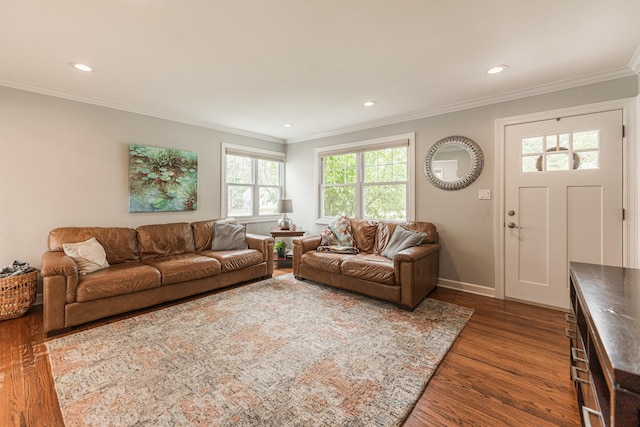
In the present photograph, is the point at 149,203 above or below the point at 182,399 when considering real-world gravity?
above

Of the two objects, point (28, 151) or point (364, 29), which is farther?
point (28, 151)

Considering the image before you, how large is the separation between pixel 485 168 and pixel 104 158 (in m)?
4.66

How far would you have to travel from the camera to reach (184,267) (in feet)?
10.3

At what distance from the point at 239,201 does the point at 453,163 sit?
11.4 ft

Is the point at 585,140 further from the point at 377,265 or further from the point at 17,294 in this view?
the point at 17,294

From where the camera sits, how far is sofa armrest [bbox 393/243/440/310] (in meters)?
2.85

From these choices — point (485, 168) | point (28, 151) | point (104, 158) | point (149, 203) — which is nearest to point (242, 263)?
point (149, 203)

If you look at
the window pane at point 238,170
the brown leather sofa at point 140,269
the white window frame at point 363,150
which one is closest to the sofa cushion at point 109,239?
the brown leather sofa at point 140,269

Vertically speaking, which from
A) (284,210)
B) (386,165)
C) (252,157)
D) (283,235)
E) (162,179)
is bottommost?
(283,235)

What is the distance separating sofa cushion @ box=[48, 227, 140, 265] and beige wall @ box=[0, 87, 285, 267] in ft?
0.77

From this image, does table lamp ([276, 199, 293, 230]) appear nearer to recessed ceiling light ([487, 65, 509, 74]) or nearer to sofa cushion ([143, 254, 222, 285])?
sofa cushion ([143, 254, 222, 285])

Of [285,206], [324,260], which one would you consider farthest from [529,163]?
[285,206]

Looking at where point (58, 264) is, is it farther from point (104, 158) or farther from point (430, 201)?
point (430, 201)

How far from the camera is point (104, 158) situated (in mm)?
3441
